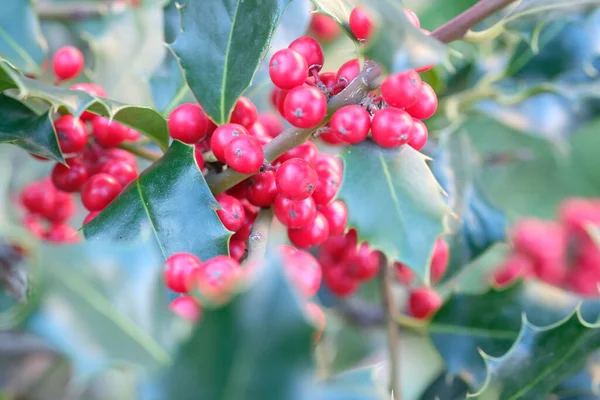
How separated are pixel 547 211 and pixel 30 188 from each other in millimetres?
1807

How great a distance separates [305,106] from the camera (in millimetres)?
704

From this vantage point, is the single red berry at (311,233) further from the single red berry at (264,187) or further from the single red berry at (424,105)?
the single red berry at (424,105)

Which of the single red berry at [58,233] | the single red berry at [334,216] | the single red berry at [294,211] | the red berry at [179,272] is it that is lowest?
the single red berry at [58,233]

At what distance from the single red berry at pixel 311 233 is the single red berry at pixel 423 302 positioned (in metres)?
0.50

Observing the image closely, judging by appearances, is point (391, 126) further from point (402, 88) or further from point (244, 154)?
point (244, 154)

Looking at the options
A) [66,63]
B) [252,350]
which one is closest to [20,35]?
[66,63]

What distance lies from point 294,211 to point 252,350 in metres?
0.36

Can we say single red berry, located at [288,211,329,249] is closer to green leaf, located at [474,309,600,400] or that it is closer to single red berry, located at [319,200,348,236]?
single red berry, located at [319,200,348,236]

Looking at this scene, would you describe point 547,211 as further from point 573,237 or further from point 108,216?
point 108,216

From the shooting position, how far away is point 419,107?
29.1 inches

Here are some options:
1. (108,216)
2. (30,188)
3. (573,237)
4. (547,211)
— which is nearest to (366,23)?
(108,216)

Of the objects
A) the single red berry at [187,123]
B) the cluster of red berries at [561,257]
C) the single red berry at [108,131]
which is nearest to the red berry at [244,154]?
the single red berry at [187,123]

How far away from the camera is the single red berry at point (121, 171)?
2.79ft

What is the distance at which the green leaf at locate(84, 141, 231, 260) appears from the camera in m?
0.73
